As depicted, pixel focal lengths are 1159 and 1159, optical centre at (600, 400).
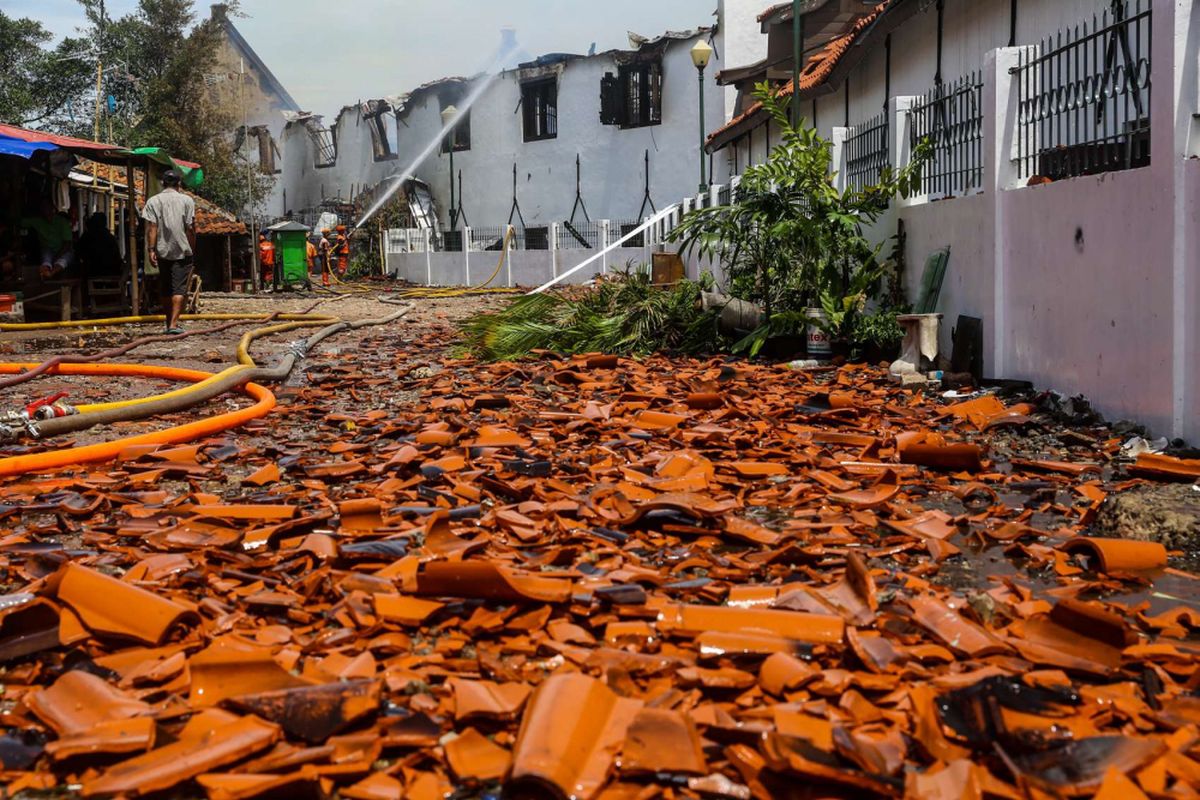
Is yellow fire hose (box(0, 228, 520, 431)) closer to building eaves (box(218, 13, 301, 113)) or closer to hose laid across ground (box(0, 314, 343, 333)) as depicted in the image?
hose laid across ground (box(0, 314, 343, 333))

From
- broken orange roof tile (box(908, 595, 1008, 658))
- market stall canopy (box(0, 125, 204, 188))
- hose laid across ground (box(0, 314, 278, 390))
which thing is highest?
market stall canopy (box(0, 125, 204, 188))

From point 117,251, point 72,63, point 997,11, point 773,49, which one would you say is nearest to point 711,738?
point 997,11

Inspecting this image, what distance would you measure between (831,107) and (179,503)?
16578 mm

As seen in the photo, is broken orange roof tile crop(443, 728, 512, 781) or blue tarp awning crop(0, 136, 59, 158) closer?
broken orange roof tile crop(443, 728, 512, 781)

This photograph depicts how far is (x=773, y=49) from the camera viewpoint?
2884cm

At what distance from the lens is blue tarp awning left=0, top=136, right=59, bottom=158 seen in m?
14.4

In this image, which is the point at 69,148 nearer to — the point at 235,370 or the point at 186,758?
the point at 235,370

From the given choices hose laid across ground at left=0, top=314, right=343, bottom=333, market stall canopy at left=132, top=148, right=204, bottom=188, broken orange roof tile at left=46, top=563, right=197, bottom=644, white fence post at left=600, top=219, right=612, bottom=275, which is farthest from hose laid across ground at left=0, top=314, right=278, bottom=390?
white fence post at left=600, top=219, right=612, bottom=275

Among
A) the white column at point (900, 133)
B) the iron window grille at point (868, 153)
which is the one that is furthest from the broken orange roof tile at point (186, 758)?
the iron window grille at point (868, 153)

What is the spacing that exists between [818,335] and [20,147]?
10420 mm

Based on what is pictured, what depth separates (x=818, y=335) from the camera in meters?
10.4

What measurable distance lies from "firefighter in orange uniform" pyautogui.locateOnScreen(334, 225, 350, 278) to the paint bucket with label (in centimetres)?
2831

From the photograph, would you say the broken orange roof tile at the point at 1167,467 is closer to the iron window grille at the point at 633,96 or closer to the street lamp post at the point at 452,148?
the iron window grille at the point at 633,96

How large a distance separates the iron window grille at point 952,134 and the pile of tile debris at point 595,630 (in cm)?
480
